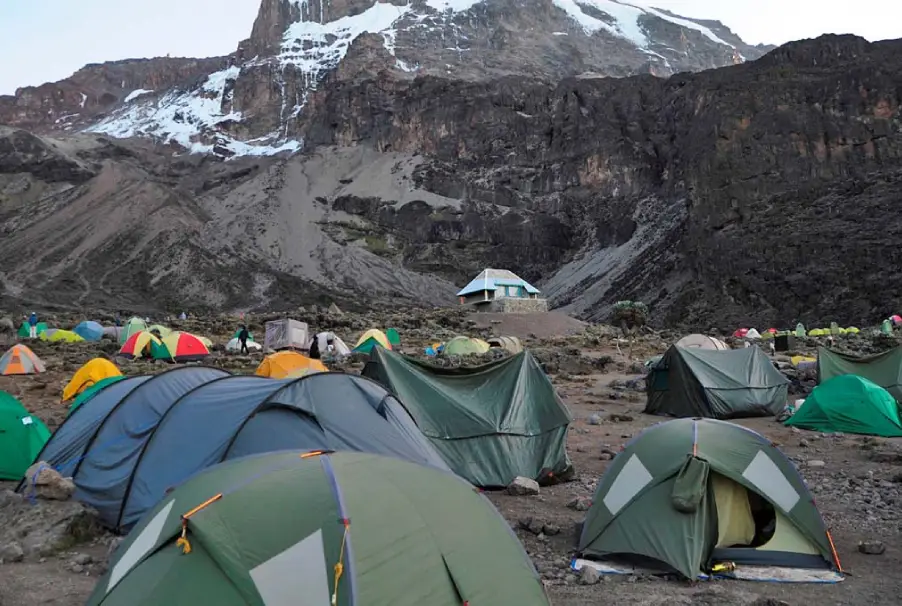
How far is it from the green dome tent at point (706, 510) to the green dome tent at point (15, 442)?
7.51m

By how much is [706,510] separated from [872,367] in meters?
11.5

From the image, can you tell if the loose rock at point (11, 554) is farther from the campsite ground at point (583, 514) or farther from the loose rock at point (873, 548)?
the loose rock at point (873, 548)

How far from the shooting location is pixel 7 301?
6156cm

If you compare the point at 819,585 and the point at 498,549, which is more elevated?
the point at 498,549

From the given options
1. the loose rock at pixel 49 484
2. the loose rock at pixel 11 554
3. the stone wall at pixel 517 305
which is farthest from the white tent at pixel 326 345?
the stone wall at pixel 517 305

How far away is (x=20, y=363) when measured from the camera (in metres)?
21.0

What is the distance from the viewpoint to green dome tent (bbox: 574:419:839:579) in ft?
20.1

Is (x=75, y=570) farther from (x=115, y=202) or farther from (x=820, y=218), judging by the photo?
(x=115, y=202)

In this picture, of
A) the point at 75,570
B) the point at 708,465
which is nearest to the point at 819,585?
the point at 708,465

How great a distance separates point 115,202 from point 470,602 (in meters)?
99.3

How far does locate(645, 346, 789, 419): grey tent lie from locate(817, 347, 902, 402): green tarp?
3.20ft

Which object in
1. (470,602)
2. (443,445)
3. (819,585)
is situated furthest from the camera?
(443,445)

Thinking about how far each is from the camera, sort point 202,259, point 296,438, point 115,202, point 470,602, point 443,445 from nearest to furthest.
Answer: point 470,602 < point 296,438 < point 443,445 < point 202,259 < point 115,202

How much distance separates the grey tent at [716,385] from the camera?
610 inches
